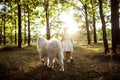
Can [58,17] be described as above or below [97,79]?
above

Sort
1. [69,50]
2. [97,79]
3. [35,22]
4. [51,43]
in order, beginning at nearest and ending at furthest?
[97,79] < [51,43] < [69,50] < [35,22]

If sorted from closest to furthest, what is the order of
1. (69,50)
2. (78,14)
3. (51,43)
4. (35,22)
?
(51,43)
(69,50)
(78,14)
(35,22)

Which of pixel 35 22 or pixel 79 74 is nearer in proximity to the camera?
pixel 79 74

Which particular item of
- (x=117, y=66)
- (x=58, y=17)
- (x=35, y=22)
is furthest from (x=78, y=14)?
(x=117, y=66)

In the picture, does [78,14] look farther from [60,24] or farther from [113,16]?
[113,16]

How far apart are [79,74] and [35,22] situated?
42460 millimetres

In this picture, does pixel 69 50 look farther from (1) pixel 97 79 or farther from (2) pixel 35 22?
(2) pixel 35 22

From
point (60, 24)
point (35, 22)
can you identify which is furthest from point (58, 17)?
point (35, 22)

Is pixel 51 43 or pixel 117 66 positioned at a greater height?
pixel 51 43

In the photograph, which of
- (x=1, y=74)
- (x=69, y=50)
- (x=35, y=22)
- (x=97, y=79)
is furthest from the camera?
(x=35, y=22)

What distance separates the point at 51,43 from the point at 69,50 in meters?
3.92

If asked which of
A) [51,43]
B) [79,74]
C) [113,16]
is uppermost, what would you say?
[113,16]

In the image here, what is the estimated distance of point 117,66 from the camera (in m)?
12.4

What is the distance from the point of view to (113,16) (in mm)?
16547
